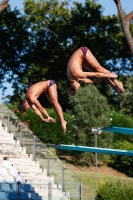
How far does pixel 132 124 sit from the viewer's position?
119 ft

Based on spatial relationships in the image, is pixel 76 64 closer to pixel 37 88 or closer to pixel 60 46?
pixel 37 88

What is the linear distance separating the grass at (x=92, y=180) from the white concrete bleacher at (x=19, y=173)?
2.58 metres

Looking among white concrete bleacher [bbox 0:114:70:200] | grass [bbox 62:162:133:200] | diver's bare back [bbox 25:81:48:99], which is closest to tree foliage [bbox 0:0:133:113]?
grass [bbox 62:162:133:200]

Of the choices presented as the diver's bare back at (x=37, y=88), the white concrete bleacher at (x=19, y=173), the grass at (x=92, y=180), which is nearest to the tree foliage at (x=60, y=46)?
the grass at (x=92, y=180)

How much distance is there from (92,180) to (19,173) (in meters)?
6.04

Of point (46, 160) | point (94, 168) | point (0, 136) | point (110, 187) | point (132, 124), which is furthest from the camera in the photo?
point (132, 124)

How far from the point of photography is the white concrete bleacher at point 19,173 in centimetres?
1948

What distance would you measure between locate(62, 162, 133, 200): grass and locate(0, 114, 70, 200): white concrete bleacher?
8.46 ft

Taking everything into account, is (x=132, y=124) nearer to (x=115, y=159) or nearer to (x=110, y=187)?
(x=115, y=159)

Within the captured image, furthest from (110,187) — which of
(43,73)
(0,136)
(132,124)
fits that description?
(43,73)

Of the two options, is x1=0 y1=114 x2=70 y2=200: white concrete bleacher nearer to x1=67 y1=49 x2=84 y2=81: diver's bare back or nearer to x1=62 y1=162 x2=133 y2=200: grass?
x1=62 y1=162 x2=133 y2=200: grass

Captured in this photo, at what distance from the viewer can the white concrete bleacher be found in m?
19.5

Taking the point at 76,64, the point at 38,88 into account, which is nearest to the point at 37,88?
the point at 38,88

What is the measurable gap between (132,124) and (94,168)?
4.61 m
